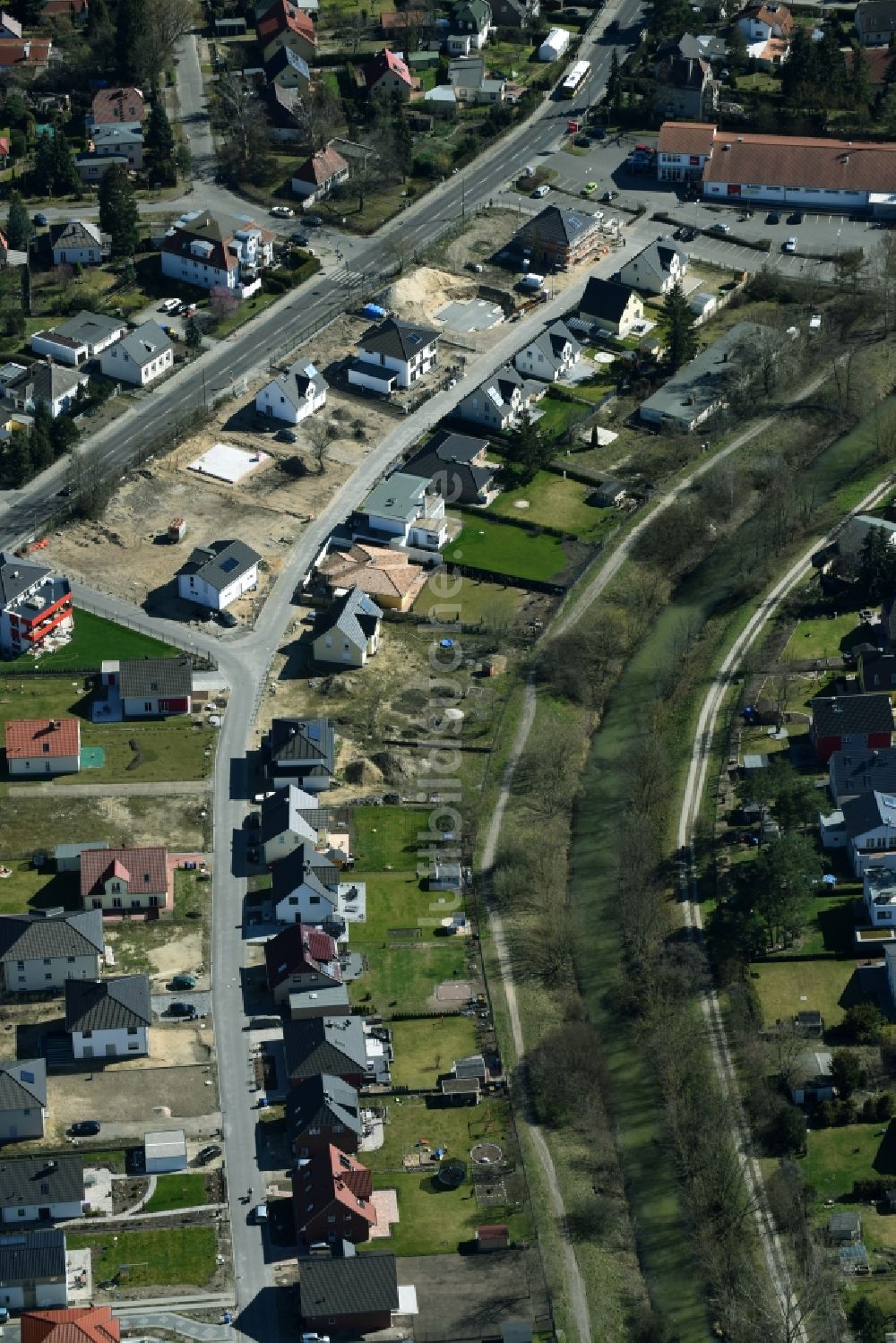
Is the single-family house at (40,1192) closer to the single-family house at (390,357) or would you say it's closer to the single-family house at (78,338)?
the single-family house at (390,357)

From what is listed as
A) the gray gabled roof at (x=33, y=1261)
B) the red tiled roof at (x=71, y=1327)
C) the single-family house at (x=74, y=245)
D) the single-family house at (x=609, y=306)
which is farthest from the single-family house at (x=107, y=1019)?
the single-family house at (x=74, y=245)

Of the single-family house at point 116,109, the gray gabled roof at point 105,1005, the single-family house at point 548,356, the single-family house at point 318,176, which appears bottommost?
Result: the gray gabled roof at point 105,1005

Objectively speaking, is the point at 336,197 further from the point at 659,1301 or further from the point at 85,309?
the point at 659,1301

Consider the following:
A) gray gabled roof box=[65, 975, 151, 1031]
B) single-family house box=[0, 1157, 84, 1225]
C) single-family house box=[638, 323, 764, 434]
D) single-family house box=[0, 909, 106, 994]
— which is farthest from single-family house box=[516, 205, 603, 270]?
single-family house box=[0, 1157, 84, 1225]

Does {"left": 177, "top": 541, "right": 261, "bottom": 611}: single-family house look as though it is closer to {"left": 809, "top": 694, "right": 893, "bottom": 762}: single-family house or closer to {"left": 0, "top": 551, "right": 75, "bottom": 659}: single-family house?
{"left": 0, "top": 551, "right": 75, "bottom": 659}: single-family house

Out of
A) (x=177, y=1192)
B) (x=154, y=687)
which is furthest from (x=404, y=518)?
(x=177, y=1192)

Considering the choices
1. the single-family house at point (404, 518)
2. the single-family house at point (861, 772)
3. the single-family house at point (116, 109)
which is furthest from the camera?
the single-family house at point (116, 109)

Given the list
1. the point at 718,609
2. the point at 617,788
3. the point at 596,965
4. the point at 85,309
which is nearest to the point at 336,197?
the point at 85,309

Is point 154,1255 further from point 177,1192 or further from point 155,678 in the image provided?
point 155,678
